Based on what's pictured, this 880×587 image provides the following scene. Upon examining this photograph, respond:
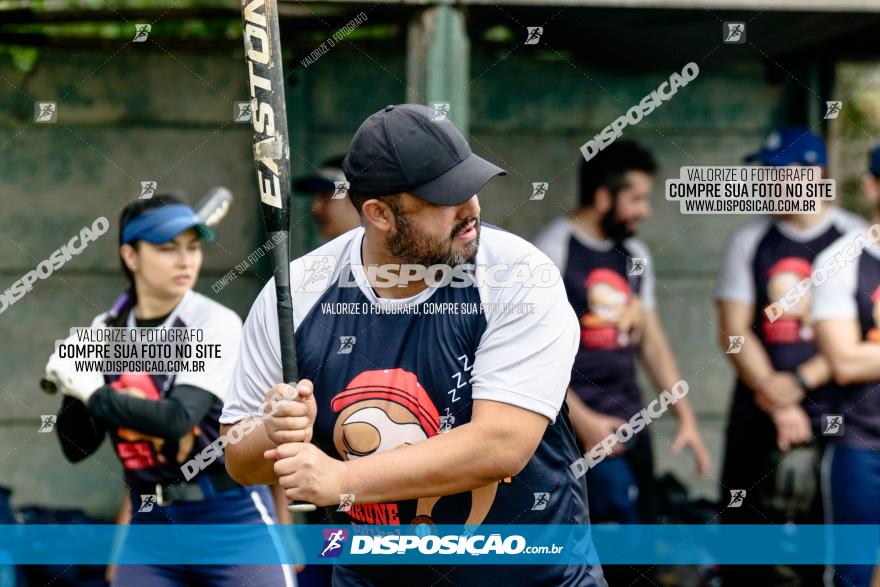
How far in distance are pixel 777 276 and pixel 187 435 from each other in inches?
112

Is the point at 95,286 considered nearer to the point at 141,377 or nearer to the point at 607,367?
the point at 141,377

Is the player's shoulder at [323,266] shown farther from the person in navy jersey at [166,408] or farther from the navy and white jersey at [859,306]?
the navy and white jersey at [859,306]

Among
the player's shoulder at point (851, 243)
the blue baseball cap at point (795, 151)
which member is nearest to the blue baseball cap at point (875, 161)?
the player's shoulder at point (851, 243)

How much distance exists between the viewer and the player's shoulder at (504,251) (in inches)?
111

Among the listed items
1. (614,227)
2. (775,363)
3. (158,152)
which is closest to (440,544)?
(614,227)

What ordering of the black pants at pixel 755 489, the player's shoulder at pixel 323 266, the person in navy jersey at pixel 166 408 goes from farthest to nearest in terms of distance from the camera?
the black pants at pixel 755 489 < the person in navy jersey at pixel 166 408 < the player's shoulder at pixel 323 266

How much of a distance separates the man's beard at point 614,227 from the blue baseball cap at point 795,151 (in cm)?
74

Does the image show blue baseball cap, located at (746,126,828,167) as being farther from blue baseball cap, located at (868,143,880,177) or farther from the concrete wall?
the concrete wall

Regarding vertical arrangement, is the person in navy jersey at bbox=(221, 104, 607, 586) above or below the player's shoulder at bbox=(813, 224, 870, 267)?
below

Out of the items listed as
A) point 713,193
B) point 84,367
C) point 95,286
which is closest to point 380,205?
point 84,367

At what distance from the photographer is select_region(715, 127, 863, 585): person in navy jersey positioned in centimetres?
504

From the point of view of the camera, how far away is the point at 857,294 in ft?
14.9

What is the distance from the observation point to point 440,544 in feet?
9.98

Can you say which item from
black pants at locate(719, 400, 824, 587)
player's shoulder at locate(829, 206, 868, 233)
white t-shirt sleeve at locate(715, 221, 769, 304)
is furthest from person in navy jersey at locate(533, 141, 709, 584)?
player's shoulder at locate(829, 206, 868, 233)
